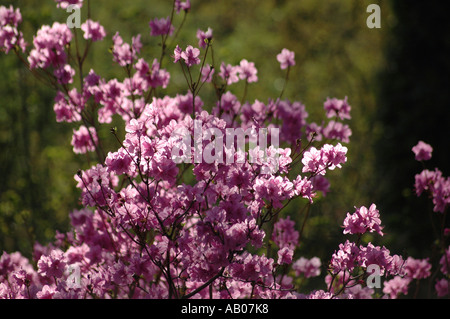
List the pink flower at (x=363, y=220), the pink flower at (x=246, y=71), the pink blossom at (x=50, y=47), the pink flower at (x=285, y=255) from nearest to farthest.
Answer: the pink flower at (x=363, y=220)
the pink flower at (x=285, y=255)
the pink blossom at (x=50, y=47)
the pink flower at (x=246, y=71)

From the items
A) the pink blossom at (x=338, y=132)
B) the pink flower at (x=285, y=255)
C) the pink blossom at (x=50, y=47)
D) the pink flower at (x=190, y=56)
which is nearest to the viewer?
the pink flower at (x=190, y=56)

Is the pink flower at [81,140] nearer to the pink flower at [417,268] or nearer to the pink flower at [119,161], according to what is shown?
the pink flower at [119,161]

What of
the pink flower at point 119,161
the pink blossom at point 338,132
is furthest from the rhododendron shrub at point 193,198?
the pink blossom at point 338,132

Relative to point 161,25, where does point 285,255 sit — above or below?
below

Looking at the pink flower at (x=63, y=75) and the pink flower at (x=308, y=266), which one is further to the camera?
the pink flower at (x=308, y=266)

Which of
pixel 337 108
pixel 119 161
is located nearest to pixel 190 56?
pixel 119 161

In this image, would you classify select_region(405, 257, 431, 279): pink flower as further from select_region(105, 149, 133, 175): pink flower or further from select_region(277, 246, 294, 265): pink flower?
select_region(105, 149, 133, 175): pink flower

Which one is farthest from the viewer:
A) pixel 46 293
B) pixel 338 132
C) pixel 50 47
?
pixel 338 132

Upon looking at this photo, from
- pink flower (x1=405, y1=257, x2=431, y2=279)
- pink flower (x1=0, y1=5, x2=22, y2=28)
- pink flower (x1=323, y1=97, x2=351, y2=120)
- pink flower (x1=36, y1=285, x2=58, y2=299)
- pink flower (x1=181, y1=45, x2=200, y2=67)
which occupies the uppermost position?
pink flower (x1=0, y1=5, x2=22, y2=28)

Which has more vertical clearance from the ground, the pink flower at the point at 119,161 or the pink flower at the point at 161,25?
the pink flower at the point at 161,25

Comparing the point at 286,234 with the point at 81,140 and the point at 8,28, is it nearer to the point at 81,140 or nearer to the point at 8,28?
the point at 81,140

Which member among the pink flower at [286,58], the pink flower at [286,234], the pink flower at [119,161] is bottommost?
the pink flower at [286,234]

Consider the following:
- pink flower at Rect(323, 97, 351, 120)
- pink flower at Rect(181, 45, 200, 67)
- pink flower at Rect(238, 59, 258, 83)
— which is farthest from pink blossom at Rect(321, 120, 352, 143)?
A: pink flower at Rect(181, 45, 200, 67)

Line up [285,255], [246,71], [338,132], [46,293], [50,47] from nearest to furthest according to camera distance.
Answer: [46,293], [285,255], [50,47], [246,71], [338,132]
